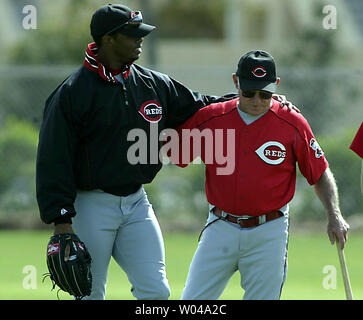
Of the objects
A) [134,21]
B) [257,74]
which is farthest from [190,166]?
[257,74]

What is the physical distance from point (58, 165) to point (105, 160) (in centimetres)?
31

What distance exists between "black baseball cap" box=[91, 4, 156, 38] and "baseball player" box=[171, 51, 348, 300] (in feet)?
2.38

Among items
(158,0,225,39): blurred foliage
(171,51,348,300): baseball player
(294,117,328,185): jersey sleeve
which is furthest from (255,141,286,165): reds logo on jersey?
(158,0,225,39): blurred foliage

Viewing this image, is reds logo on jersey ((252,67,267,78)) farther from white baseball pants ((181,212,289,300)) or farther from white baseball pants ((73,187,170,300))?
white baseball pants ((73,187,170,300))

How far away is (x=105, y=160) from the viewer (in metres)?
5.28

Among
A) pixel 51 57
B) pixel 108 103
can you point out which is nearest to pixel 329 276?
pixel 108 103

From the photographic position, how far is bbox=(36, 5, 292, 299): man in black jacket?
520cm

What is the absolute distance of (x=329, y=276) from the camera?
868 cm

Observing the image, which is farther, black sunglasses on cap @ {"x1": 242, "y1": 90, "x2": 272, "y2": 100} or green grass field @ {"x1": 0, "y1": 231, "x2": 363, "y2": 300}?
green grass field @ {"x1": 0, "y1": 231, "x2": 363, "y2": 300}

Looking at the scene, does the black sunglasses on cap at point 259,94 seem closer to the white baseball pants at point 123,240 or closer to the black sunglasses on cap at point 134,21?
the black sunglasses on cap at point 134,21

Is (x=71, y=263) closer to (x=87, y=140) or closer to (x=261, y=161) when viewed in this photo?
(x=87, y=140)

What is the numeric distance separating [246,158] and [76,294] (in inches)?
55.1

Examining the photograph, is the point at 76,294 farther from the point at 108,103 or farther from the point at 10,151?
the point at 10,151

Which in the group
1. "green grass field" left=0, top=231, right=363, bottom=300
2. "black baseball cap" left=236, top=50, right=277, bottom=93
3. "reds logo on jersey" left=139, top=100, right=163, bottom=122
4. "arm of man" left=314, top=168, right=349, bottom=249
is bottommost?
"green grass field" left=0, top=231, right=363, bottom=300
